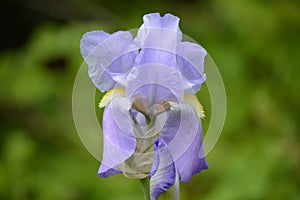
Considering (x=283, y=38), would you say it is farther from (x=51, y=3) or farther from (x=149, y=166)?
(x=149, y=166)

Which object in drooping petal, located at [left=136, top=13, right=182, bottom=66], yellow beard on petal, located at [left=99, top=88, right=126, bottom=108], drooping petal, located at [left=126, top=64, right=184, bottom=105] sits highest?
drooping petal, located at [left=136, top=13, right=182, bottom=66]

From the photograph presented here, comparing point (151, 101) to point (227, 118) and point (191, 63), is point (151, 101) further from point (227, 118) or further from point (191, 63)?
point (227, 118)

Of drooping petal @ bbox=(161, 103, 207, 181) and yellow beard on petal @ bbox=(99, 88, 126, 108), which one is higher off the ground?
yellow beard on petal @ bbox=(99, 88, 126, 108)

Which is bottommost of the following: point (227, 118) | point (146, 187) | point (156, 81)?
point (227, 118)

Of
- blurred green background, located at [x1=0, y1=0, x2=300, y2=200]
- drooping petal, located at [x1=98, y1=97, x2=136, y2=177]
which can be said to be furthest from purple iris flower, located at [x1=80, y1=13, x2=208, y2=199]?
blurred green background, located at [x1=0, y1=0, x2=300, y2=200]

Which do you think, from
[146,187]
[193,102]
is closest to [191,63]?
[193,102]

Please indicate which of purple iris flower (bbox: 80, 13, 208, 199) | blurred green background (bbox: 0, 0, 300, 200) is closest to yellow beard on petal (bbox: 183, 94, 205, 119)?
purple iris flower (bbox: 80, 13, 208, 199)

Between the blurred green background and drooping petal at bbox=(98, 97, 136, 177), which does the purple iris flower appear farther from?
the blurred green background

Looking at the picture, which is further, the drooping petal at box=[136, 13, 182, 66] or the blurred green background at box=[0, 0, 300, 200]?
the blurred green background at box=[0, 0, 300, 200]
